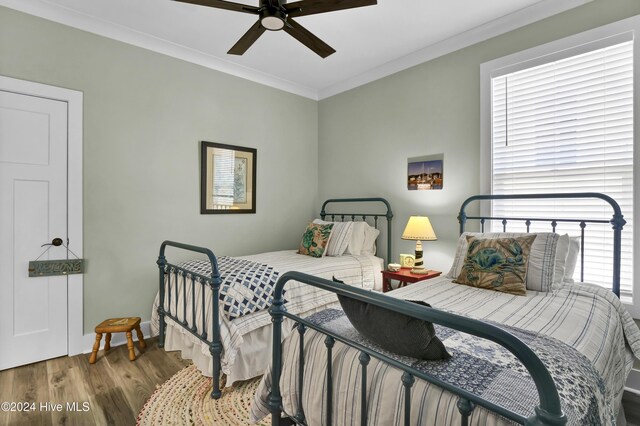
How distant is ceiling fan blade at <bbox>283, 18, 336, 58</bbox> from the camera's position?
205 centimetres

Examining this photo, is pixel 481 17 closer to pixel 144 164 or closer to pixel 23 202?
pixel 144 164

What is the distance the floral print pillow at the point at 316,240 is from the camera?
3.47 metres

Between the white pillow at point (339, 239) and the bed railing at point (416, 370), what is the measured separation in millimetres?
2102

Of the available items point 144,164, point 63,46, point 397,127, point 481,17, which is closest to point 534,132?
point 481,17

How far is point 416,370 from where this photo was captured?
37.2 inches

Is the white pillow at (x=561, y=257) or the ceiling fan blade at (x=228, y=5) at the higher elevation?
the ceiling fan blade at (x=228, y=5)

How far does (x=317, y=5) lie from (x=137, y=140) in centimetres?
213

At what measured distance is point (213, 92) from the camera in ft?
11.7

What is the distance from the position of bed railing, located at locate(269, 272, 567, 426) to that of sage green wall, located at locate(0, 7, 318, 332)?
2219mm

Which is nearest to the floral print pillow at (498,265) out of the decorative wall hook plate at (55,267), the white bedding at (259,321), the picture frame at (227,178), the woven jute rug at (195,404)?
the white bedding at (259,321)

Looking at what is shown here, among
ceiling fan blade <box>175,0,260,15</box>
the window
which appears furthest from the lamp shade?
ceiling fan blade <box>175,0,260,15</box>

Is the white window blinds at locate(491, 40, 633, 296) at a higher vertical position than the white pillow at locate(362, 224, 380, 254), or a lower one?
higher

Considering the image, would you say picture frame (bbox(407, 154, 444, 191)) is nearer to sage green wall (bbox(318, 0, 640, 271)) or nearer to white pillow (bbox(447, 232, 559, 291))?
sage green wall (bbox(318, 0, 640, 271))

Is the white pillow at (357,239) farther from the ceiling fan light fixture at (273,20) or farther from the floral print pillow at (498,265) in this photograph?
the ceiling fan light fixture at (273,20)
